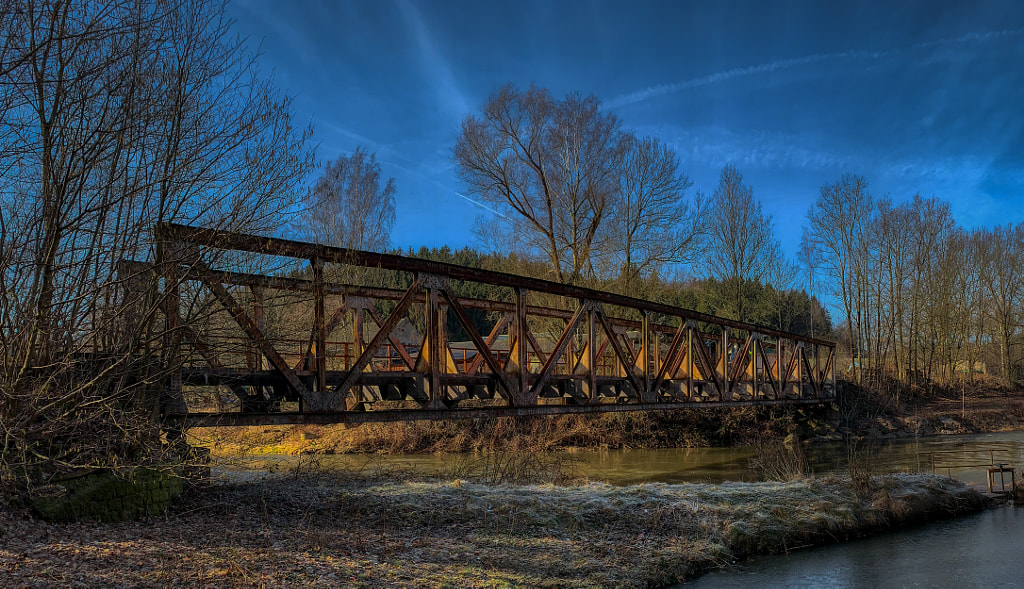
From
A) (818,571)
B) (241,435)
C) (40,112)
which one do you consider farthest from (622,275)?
(40,112)

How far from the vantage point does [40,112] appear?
8336 mm

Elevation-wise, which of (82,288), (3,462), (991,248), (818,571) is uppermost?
(991,248)

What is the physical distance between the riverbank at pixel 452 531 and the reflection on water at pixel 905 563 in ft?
1.39

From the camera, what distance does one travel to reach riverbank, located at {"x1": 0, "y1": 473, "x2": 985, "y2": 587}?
690cm

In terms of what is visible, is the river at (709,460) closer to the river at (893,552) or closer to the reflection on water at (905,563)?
the river at (893,552)

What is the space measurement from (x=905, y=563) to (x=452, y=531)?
285 inches

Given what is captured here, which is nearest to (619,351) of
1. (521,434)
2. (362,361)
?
(362,361)

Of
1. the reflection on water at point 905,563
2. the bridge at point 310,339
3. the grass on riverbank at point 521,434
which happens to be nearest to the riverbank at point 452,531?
the reflection on water at point 905,563

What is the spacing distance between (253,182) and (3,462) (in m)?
4.54

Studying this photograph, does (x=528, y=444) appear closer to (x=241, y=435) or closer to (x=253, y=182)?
(x=241, y=435)

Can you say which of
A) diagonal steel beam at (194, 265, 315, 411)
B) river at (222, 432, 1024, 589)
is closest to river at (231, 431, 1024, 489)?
river at (222, 432, 1024, 589)

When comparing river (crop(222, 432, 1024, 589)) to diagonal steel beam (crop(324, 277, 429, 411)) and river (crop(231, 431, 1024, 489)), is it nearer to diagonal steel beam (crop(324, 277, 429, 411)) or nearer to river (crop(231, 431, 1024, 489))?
river (crop(231, 431, 1024, 489))

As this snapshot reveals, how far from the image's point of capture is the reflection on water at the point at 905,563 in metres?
9.63

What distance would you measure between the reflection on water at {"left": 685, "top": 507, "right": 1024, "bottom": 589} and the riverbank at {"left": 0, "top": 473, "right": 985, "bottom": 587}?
42 centimetres
